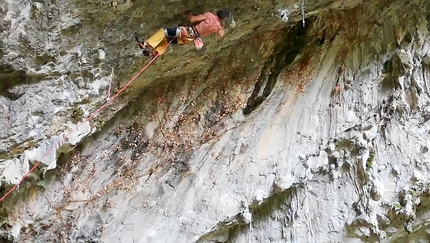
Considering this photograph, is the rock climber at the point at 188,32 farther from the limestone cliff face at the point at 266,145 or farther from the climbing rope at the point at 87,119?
the limestone cliff face at the point at 266,145

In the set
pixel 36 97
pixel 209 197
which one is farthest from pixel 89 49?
pixel 209 197

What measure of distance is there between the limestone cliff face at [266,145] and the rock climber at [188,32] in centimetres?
28

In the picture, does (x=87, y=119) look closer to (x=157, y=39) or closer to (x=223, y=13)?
(x=157, y=39)

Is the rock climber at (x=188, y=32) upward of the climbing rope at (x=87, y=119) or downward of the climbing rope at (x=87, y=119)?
upward

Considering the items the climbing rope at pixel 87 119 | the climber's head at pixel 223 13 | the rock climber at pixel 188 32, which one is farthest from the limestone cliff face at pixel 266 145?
the climber's head at pixel 223 13

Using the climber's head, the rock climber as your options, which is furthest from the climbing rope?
the climber's head

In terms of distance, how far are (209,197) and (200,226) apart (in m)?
0.32

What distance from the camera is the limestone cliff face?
14.1 feet

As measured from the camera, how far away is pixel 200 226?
445 centimetres

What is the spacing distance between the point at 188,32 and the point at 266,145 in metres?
1.73

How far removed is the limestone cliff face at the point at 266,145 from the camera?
4.31m

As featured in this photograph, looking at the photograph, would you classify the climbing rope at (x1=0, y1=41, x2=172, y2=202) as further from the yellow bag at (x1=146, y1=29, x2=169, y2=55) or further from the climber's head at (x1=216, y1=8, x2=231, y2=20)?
the climber's head at (x1=216, y1=8, x2=231, y2=20)

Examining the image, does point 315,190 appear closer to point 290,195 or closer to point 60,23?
point 290,195

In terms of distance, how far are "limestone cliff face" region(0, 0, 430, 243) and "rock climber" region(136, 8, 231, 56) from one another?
11.2 inches
